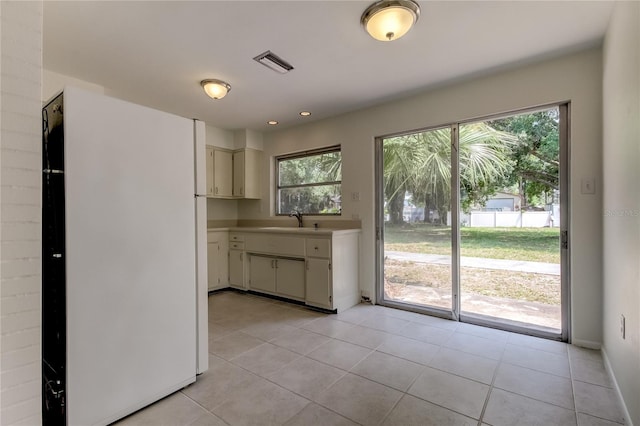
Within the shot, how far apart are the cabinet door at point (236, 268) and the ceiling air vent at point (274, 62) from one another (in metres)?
2.52

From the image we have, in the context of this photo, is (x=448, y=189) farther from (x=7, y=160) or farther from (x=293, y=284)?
(x=7, y=160)

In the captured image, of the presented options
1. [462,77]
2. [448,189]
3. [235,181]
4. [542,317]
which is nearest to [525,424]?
[542,317]

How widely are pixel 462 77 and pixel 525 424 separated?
109 inches

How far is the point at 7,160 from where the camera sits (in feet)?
3.20

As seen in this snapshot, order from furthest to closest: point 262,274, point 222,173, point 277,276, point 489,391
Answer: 1. point 222,173
2. point 262,274
3. point 277,276
4. point 489,391

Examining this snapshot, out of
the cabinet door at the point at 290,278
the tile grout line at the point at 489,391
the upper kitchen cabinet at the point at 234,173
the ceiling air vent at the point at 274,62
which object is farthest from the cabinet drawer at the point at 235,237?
the tile grout line at the point at 489,391

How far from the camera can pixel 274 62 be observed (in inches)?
99.0

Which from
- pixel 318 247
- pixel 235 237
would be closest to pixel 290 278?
pixel 318 247

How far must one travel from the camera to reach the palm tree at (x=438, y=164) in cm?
291

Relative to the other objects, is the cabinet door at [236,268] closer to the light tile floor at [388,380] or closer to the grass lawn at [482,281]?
the light tile floor at [388,380]

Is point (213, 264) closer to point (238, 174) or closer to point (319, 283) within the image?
point (238, 174)

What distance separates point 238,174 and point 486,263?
11.8 ft

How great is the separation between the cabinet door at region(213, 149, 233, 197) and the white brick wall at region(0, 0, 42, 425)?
3.38 meters

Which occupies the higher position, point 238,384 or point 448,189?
point 448,189
